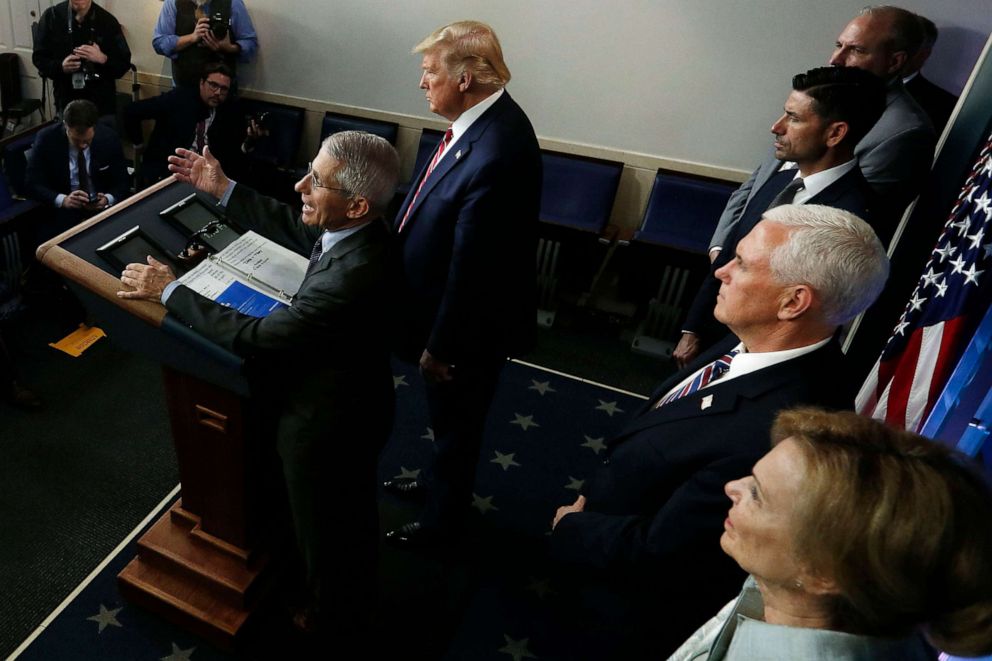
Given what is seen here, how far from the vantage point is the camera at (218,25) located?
5.10m

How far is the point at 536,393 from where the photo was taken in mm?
3904

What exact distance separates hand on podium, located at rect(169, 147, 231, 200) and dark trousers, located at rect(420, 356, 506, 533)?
0.96 m

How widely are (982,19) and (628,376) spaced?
9.19ft

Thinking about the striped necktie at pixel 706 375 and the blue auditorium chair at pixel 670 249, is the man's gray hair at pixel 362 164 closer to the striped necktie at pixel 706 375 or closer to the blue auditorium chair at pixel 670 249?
the striped necktie at pixel 706 375

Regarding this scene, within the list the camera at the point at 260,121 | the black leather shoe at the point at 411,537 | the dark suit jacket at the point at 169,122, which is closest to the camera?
the black leather shoe at the point at 411,537

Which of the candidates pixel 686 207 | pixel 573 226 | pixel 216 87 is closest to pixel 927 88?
pixel 686 207

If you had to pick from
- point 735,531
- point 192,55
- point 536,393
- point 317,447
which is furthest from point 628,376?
point 192,55

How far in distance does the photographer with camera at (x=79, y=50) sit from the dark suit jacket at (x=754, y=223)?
4.75 metres

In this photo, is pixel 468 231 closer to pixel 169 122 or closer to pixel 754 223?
pixel 754 223

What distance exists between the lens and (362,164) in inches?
69.0

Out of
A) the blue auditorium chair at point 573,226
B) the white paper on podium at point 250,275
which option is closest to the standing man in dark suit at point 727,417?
the white paper on podium at point 250,275

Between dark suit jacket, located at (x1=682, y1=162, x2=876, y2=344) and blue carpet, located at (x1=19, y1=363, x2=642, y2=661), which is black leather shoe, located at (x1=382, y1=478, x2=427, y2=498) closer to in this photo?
blue carpet, located at (x1=19, y1=363, x2=642, y2=661)

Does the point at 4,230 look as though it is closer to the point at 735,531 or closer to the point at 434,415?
the point at 434,415

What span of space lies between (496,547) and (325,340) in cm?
149
